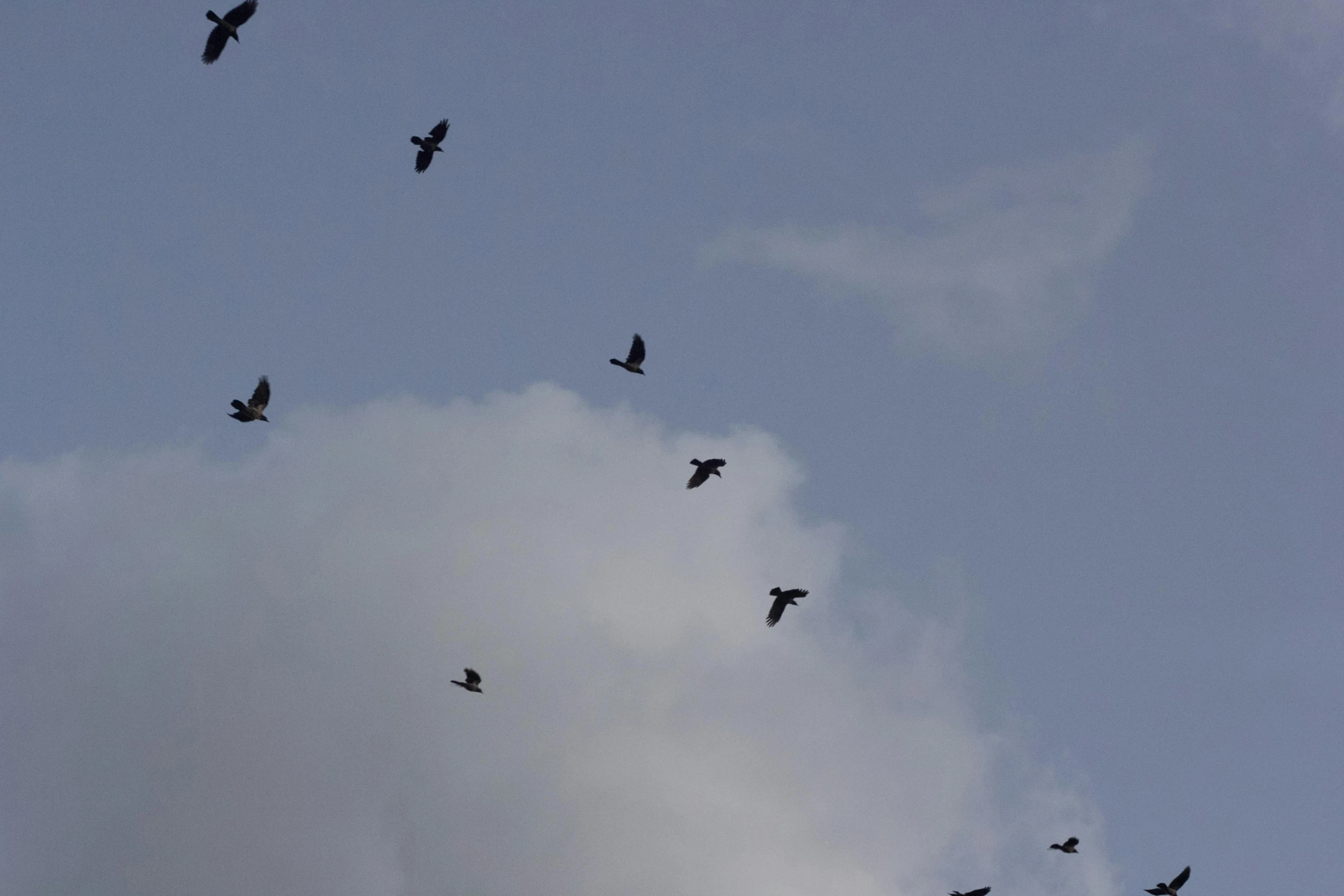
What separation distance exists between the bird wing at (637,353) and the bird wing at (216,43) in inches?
866

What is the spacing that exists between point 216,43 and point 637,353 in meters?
22.6

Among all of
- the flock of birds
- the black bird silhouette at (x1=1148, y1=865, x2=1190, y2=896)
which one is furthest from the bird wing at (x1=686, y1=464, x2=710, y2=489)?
the black bird silhouette at (x1=1148, y1=865, x2=1190, y2=896)

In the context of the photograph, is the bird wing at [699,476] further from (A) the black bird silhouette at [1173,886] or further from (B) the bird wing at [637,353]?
(A) the black bird silhouette at [1173,886]

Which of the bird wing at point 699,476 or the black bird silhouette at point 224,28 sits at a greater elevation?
the black bird silhouette at point 224,28

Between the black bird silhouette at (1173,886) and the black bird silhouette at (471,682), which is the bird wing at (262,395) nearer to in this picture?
the black bird silhouette at (471,682)

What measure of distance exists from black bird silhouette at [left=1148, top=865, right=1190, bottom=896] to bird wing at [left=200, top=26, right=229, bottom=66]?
52.8 m

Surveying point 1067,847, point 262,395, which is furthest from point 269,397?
point 1067,847

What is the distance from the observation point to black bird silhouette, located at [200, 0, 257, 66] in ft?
230

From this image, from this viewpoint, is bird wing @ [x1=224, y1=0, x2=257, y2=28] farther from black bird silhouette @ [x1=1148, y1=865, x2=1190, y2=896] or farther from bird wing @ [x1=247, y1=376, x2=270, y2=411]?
black bird silhouette @ [x1=1148, y1=865, x2=1190, y2=896]

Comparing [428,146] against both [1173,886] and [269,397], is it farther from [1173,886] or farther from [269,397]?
[1173,886]

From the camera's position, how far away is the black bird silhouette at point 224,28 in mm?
70250

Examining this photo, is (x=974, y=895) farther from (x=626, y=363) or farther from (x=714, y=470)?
(x=626, y=363)

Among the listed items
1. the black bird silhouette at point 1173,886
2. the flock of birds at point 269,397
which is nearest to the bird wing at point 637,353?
the flock of birds at point 269,397

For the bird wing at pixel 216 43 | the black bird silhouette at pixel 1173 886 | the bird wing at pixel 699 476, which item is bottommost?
the black bird silhouette at pixel 1173 886
